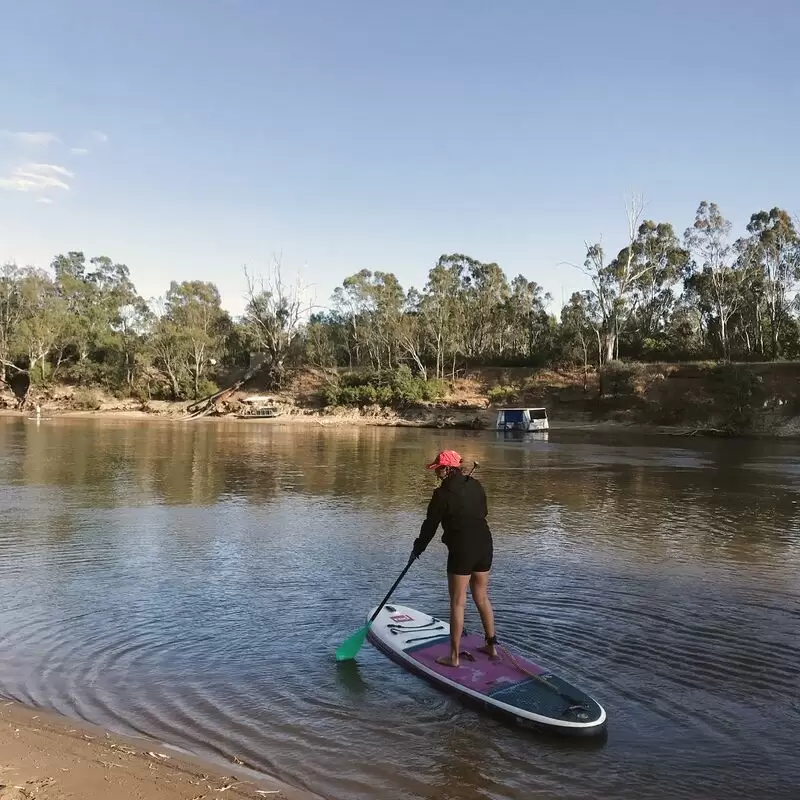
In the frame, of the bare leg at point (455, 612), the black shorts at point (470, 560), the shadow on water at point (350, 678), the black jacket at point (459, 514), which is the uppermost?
the black jacket at point (459, 514)

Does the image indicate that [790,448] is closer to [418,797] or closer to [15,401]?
[418,797]

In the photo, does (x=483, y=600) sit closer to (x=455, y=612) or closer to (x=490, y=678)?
(x=455, y=612)

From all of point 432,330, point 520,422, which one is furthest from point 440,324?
point 520,422

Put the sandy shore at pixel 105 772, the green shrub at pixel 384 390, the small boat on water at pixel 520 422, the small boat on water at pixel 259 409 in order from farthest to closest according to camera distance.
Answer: the small boat on water at pixel 259 409 < the green shrub at pixel 384 390 < the small boat on water at pixel 520 422 < the sandy shore at pixel 105 772

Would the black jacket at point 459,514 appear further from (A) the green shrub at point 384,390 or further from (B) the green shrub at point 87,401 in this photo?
(B) the green shrub at point 87,401

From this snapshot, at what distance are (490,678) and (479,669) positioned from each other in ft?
0.71

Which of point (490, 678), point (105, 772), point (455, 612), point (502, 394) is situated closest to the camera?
point (105, 772)

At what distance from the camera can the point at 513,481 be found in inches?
912

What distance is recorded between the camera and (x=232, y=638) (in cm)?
782

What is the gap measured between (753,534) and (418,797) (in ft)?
39.0

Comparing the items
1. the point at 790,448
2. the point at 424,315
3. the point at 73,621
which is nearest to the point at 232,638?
the point at 73,621

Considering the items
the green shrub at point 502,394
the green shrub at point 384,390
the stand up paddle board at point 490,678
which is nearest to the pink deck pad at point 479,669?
the stand up paddle board at point 490,678

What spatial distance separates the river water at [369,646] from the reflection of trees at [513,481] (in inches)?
6.6

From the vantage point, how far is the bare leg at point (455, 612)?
6.60 meters
